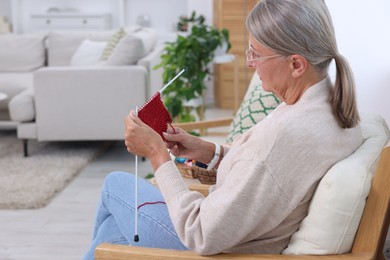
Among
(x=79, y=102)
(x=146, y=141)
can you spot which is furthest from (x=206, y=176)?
(x=79, y=102)

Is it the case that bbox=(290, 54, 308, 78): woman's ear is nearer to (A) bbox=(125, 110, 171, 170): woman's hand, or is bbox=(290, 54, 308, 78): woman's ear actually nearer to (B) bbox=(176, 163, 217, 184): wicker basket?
(A) bbox=(125, 110, 171, 170): woman's hand

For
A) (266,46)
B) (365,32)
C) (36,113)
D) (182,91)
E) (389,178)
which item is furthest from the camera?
(36,113)

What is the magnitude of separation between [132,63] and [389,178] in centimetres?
380

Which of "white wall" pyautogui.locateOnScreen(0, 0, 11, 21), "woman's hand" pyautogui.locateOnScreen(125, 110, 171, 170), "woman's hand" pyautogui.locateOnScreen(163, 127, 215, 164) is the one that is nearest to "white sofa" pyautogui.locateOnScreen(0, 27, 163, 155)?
"woman's hand" pyautogui.locateOnScreen(163, 127, 215, 164)

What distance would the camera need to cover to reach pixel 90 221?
3.73 m

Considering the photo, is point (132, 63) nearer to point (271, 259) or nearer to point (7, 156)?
point (7, 156)

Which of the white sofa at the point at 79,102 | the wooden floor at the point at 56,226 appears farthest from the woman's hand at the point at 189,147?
the white sofa at the point at 79,102

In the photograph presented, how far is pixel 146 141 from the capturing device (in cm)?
181

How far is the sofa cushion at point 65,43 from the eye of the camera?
6148 mm

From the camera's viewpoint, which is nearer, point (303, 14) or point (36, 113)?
point (303, 14)

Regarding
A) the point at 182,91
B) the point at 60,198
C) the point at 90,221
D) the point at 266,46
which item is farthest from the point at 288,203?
the point at 182,91

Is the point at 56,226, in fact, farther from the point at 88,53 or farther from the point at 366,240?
the point at 88,53

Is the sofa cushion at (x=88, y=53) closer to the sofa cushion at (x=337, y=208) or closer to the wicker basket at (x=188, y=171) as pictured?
the wicker basket at (x=188, y=171)

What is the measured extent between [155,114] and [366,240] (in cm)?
64
